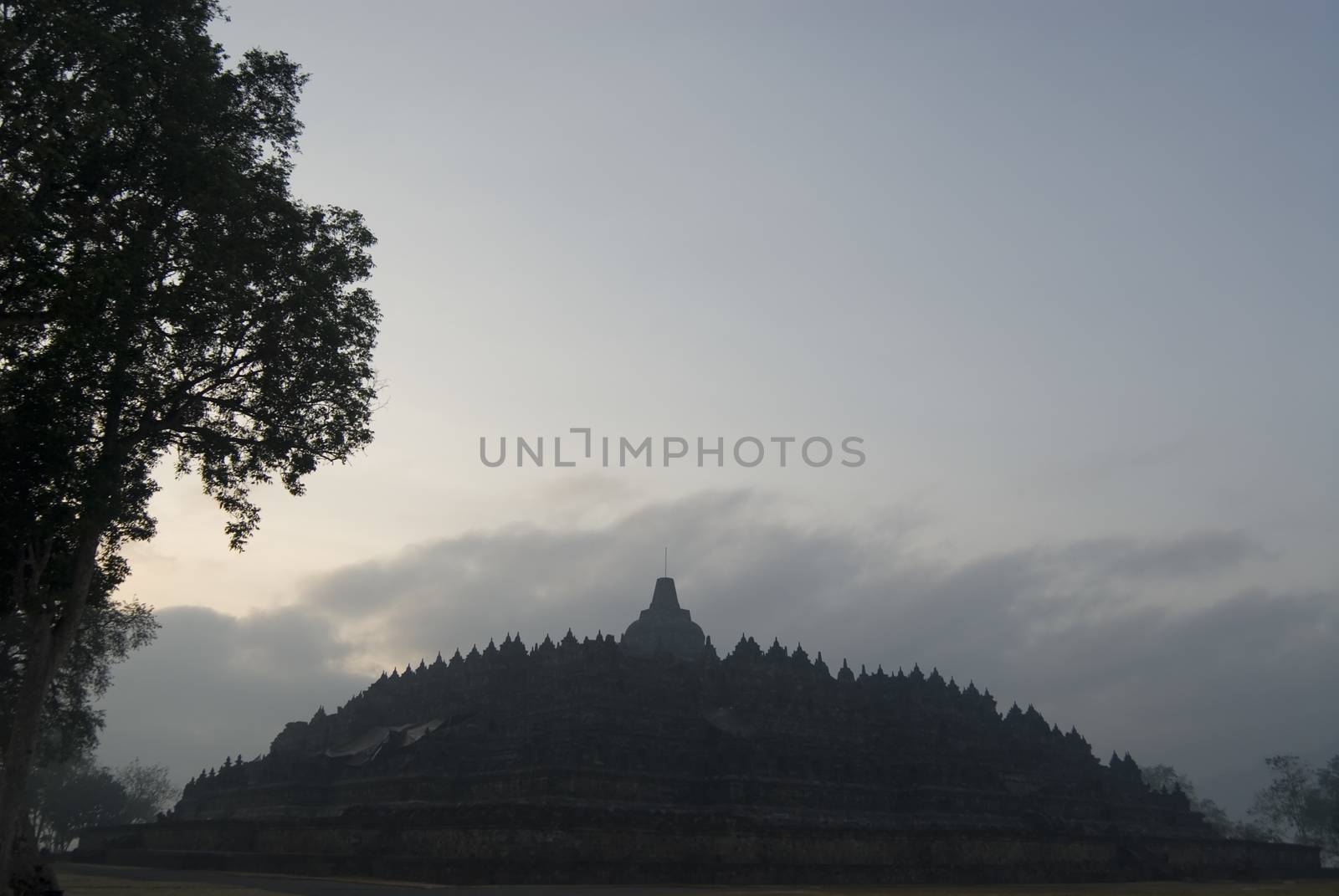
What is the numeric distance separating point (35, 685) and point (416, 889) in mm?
16405

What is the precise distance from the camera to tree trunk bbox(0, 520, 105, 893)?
64.0ft

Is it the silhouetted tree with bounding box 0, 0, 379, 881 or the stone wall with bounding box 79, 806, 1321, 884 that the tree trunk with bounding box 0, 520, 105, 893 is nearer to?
the silhouetted tree with bounding box 0, 0, 379, 881

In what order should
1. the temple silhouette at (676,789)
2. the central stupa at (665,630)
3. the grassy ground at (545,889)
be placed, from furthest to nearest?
the central stupa at (665,630), the temple silhouette at (676,789), the grassy ground at (545,889)

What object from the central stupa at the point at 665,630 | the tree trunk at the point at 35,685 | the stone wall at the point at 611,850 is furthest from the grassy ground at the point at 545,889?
the central stupa at the point at 665,630

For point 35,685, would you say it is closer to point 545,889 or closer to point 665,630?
point 545,889

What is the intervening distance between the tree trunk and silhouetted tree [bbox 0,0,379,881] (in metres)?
0.04

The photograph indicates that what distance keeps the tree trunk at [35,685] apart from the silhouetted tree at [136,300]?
41mm

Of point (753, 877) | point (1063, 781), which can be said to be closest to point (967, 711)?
point (1063, 781)

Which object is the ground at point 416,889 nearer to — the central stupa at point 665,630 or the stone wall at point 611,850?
the stone wall at point 611,850

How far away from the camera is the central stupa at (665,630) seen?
7875 cm

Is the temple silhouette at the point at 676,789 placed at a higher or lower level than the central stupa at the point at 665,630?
lower

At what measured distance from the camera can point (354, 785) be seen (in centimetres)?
5694

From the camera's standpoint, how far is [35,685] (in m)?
20.0

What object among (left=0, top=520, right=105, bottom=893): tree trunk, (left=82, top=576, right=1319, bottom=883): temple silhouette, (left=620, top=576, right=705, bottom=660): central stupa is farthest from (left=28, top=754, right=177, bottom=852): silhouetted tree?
(left=0, top=520, right=105, bottom=893): tree trunk
